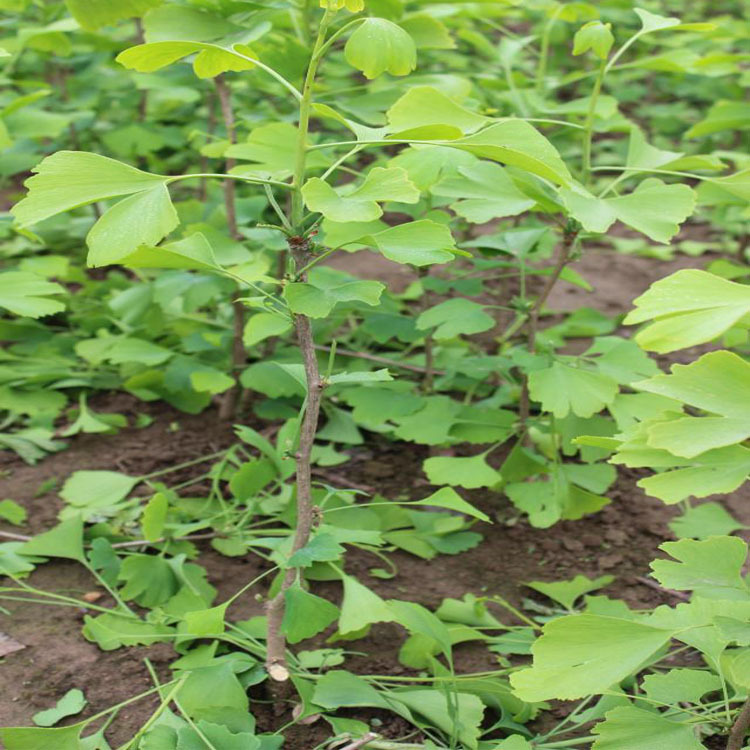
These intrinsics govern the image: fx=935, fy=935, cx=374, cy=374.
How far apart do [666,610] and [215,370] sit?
107 cm

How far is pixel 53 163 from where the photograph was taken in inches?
41.5

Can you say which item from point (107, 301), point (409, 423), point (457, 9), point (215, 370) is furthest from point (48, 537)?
point (457, 9)

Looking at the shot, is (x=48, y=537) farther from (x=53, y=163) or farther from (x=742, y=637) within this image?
(x=742, y=637)

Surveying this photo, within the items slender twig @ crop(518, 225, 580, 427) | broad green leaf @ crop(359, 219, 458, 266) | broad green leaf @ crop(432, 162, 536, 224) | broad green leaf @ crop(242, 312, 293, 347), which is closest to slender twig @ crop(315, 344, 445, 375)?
slender twig @ crop(518, 225, 580, 427)

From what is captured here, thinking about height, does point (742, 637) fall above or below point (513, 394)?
above

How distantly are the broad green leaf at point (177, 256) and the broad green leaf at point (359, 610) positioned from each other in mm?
511

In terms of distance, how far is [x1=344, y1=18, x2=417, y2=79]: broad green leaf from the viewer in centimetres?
106

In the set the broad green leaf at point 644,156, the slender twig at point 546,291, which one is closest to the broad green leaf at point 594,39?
the broad green leaf at point 644,156

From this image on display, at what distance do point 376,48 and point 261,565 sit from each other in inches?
38.2

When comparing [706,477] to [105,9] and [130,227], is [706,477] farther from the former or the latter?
[105,9]

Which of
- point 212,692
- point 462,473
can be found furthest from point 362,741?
point 462,473

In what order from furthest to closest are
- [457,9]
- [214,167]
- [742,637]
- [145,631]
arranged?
[214,167] < [457,9] < [145,631] < [742,637]

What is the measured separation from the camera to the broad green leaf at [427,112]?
118 centimetres

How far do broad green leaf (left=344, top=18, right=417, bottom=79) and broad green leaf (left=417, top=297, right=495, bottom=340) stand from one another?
657 mm
